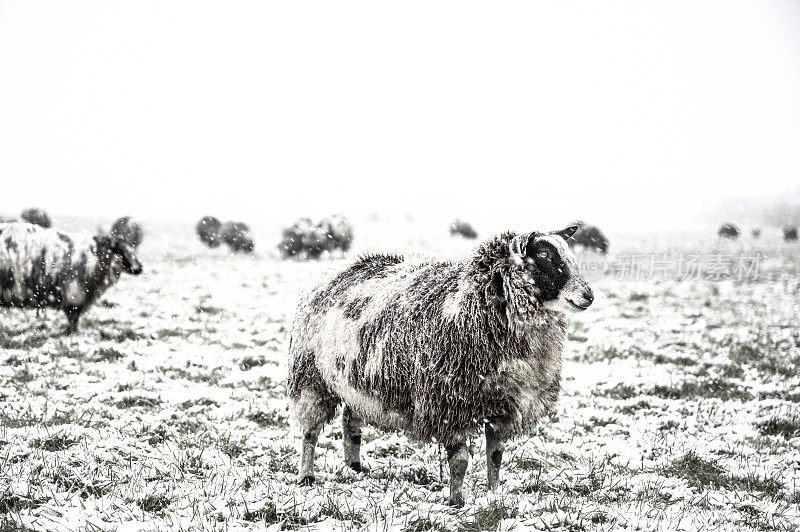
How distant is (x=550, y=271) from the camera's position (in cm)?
468

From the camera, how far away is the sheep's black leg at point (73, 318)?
10.8 meters

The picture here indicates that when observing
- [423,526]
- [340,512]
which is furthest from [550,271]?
[340,512]

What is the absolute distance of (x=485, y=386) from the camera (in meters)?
4.62

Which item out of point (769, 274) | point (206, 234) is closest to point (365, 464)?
point (769, 274)

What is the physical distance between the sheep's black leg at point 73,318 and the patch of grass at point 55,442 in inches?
244

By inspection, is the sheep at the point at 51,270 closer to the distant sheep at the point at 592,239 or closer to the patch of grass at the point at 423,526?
the patch of grass at the point at 423,526

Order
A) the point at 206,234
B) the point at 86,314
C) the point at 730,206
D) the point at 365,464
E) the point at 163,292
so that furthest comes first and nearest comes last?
1. the point at 730,206
2. the point at 206,234
3. the point at 163,292
4. the point at 86,314
5. the point at 365,464

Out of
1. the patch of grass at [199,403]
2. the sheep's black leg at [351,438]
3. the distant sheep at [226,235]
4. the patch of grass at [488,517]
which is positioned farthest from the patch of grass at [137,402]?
the distant sheep at [226,235]

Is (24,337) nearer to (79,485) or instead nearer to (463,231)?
(79,485)

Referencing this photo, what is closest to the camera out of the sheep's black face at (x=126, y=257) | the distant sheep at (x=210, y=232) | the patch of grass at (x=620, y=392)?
the patch of grass at (x=620, y=392)

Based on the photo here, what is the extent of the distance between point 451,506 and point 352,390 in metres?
1.33

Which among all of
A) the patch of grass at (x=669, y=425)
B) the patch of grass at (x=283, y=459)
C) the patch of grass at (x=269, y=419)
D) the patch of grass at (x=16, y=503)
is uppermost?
the patch of grass at (x=16, y=503)

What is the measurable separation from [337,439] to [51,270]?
812cm

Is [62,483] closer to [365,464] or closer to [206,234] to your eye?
[365,464]
